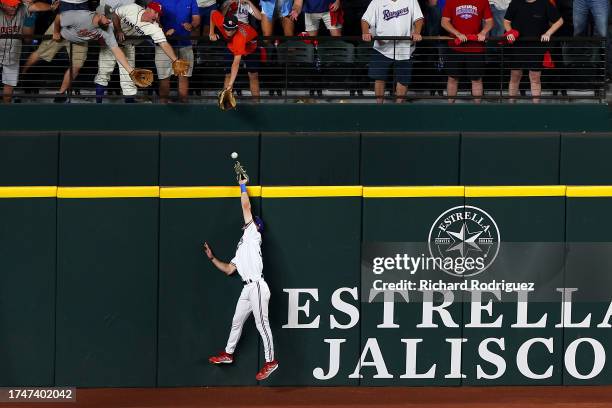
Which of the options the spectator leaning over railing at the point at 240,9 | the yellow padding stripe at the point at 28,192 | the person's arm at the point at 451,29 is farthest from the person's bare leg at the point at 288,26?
the yellow padding stripe at the point at 28,192

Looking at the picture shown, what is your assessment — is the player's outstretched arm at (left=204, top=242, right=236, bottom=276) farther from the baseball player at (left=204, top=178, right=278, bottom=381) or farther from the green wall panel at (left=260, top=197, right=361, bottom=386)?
the green wall panel at (left=260, top=197, right=361, bottom=386)

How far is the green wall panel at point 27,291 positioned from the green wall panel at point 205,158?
1.47m

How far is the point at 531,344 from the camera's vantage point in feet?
57.4

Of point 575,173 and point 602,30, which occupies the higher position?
point 602,30

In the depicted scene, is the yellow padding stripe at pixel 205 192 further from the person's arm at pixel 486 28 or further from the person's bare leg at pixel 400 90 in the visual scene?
the person's arm at pixel 486 28

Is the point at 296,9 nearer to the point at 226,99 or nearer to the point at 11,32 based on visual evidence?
the point at 226,99

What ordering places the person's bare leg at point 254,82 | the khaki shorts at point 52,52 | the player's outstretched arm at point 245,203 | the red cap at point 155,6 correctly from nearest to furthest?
1. the player's outstretched arm at point 245,203
2. the red cap at point 155,6
3. the khaki shorts at point 52,52
4. the person's bare leg at point 254,82

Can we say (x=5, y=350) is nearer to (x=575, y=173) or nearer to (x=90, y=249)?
(x=90, y=249)

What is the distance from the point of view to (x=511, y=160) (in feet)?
57.0

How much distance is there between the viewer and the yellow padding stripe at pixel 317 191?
17156mm

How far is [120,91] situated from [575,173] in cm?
578

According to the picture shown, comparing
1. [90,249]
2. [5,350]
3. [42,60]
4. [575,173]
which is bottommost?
[5,350]

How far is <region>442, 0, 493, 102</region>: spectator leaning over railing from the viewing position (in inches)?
701

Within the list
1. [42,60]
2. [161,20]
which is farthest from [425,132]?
[42,60]
